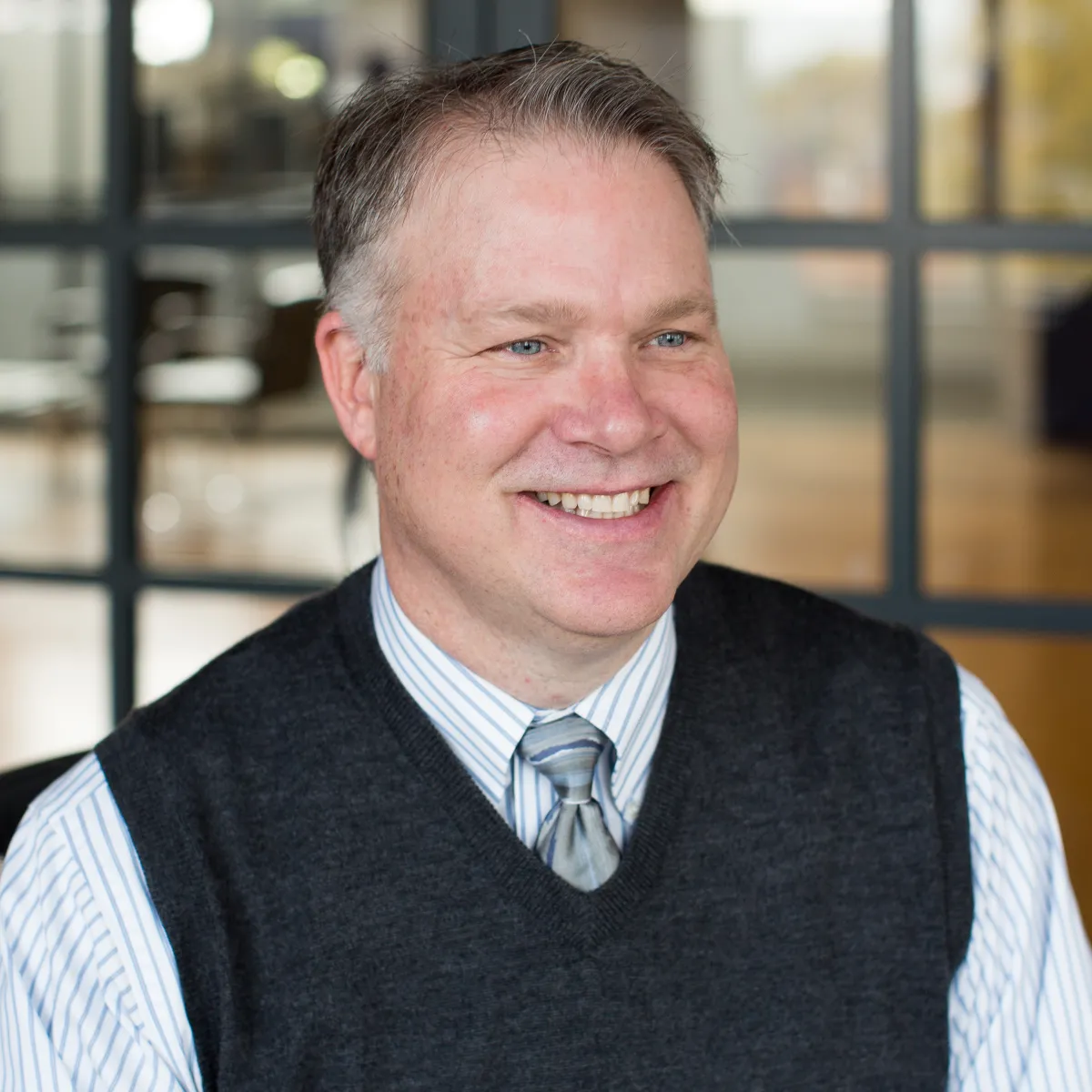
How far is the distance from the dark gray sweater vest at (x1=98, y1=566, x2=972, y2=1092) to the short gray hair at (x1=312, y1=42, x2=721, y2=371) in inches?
10.5

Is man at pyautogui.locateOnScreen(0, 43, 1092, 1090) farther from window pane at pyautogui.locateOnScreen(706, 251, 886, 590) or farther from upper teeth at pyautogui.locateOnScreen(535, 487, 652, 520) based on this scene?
window pane at pyautogui.locateOnScreen(706, 251, 886, 590)

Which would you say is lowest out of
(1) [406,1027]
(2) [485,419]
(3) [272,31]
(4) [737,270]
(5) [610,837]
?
(1) [406,1027]

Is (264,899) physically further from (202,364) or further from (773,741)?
(202,364)

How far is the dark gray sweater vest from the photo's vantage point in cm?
115

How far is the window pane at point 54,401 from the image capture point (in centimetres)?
274

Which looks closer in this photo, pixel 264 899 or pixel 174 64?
pixel 264 899

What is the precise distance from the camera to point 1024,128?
8.52 ft

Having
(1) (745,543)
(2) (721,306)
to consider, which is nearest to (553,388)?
(2) (721,306)

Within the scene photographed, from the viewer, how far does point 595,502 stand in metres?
1.20

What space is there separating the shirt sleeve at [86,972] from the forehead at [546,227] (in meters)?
0.50

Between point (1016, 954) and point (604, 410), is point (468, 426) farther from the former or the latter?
point (1016, 954)

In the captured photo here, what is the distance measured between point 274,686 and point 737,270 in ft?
5.19

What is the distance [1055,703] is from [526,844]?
5.04 feet

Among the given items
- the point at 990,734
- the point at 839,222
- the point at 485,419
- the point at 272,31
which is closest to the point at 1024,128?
the point at 839,222
